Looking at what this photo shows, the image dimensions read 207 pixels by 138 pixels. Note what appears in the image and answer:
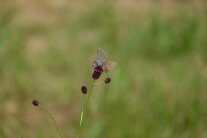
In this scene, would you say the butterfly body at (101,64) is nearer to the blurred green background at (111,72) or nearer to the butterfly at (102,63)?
the butterfly at (102,63)

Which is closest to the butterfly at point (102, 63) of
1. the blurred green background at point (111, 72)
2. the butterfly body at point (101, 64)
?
the butterfly body at point (101, 64)

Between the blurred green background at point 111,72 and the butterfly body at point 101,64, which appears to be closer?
the butterfly body at point 101,64

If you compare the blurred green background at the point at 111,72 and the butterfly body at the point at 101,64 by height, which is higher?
the butterfly body at the point at 101,64

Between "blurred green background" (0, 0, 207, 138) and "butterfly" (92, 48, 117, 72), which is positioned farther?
"blurred green background" (0, 0, 207, 138)

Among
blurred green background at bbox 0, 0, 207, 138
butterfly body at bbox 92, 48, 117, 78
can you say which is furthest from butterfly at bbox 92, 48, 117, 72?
blurred green background at bbox 0, 0, 207, 138

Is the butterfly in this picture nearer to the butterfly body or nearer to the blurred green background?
the butterfly body

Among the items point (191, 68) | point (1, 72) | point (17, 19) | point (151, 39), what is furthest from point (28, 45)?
point (191, 68)

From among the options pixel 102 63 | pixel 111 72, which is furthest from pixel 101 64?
pixel 111 72

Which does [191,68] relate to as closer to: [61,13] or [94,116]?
[94,116]
